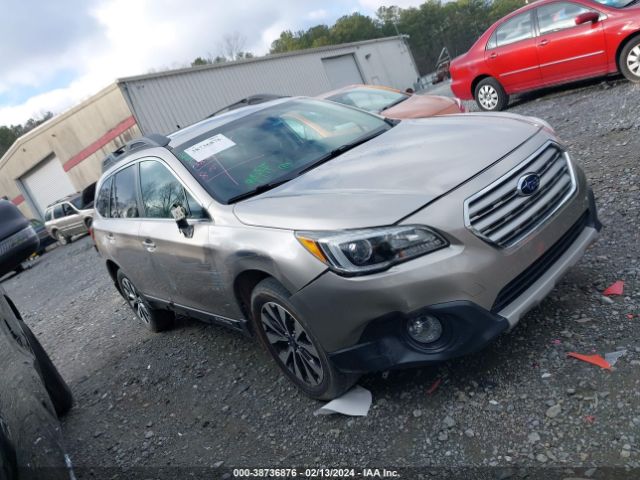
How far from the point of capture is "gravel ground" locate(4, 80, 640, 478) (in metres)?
2.45

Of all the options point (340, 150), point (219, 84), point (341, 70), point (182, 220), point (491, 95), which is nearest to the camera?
point (182, 220)

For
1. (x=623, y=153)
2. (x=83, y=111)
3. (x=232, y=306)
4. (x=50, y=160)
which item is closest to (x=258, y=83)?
(x=83, y=111)

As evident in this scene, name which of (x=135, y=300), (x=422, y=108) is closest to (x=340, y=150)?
(x=135, y=300)

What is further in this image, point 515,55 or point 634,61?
point 515,55

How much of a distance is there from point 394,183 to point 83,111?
906 inches

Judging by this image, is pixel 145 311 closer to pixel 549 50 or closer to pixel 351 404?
pixel 351 404

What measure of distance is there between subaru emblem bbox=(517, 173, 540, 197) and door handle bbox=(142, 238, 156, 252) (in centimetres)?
267

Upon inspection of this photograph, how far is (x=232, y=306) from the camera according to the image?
137 inches

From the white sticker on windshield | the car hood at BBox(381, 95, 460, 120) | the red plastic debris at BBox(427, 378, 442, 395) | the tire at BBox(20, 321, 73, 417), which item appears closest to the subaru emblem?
the red plastic debris at BBox(427, 378, 442, 395)

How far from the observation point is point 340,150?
3658mm

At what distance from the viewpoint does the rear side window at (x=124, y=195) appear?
4.56m

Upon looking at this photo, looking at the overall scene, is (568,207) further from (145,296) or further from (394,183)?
(145,296)

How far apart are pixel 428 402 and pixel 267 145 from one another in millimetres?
2019

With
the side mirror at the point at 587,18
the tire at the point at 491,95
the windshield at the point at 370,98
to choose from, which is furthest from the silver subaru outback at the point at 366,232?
the tire at the point at 491,95
